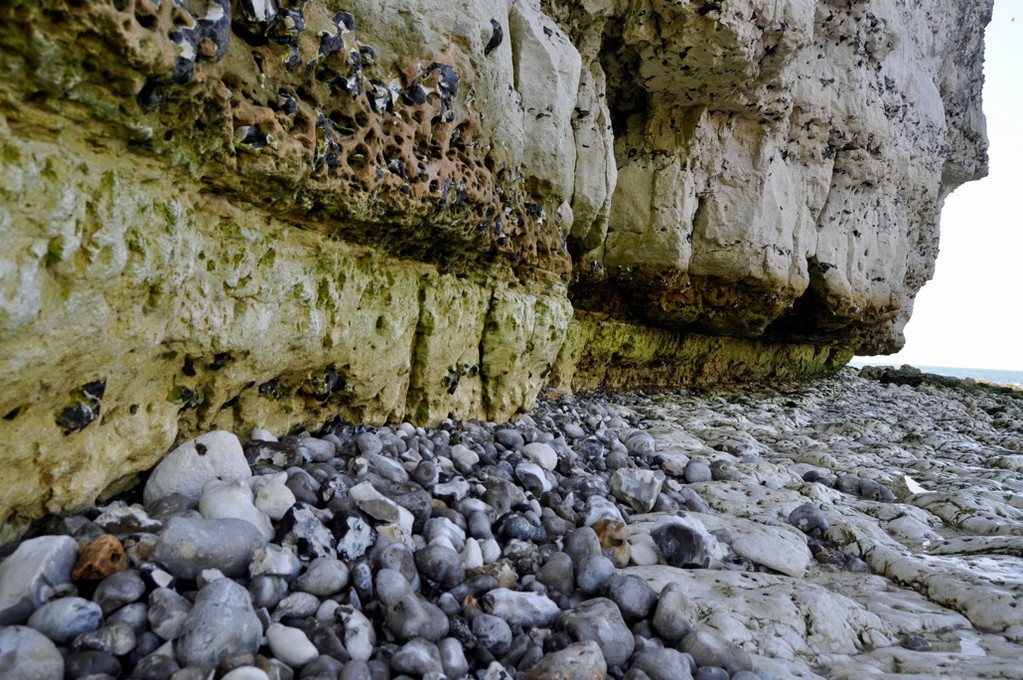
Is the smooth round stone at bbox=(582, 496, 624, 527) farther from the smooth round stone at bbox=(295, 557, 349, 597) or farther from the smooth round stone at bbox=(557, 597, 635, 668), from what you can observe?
the smooth round stone at bbox=(295, 557, 349, 597)

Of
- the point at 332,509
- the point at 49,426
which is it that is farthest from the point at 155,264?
the point at 332,509

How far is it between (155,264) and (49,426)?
558 millimetres

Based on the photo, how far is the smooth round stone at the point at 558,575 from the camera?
2.02 m

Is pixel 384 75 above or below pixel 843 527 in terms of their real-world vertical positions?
above

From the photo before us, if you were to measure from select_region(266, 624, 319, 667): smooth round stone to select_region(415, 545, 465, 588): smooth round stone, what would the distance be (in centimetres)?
52

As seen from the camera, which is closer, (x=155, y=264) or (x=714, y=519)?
(x=155, y=264)

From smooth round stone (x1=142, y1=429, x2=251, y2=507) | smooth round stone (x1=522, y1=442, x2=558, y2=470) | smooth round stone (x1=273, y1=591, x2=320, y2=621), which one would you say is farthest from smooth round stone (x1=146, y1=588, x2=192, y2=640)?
smooth round stone (x1=522, y1=442, x2=558, y2=470)

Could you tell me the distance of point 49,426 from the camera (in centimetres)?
163

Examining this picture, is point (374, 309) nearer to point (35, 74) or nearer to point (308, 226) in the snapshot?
point (308, 226)

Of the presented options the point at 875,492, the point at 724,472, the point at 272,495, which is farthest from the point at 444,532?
the point at 875,492

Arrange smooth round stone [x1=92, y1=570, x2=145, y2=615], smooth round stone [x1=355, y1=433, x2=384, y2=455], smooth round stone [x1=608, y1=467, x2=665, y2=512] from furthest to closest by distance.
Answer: smooth round stone [x1=608, y1=467, x2=665, y2=512] < smooth round stone [x1=355, y1=433, x2=384, y2=455] < smooth round stone [x1=92, y1=570, x2=145, y2=615]

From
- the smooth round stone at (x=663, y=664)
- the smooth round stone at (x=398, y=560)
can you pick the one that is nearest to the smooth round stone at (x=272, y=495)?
the smooth round stone at (x=398, y=560)

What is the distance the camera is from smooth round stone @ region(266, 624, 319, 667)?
1379 millimetres

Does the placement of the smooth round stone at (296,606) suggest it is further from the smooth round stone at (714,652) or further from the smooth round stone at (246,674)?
the smooth round stone at (714,652)
